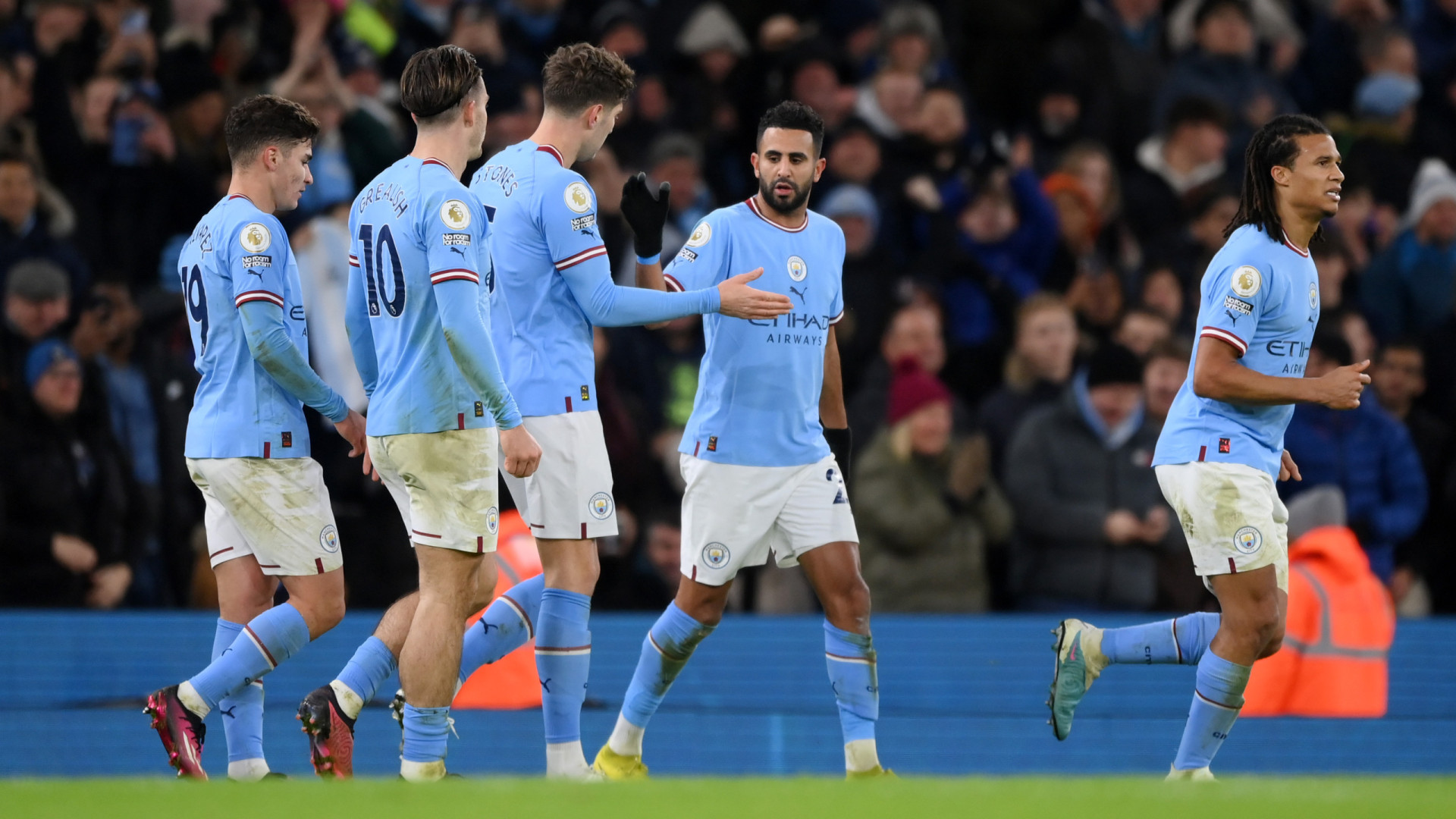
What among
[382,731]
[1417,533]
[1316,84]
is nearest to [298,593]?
[382,731]

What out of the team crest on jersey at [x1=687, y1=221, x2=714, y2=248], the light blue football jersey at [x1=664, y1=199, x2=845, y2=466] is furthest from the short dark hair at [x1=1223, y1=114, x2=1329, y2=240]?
the team crest on jersey at [x1=687, y1=221, x2=714, y2=248]

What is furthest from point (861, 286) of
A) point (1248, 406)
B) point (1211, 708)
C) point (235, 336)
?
point (235, 336)

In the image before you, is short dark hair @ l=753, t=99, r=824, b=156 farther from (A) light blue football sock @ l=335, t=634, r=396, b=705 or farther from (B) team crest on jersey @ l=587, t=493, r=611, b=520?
(A) light blue football sock @ l=335, t=634, r=396, b=705

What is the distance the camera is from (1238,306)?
7.15 m

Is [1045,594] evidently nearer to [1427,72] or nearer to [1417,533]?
[1417,533]

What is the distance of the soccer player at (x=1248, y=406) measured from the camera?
7.12 meters

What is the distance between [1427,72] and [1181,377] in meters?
5.37

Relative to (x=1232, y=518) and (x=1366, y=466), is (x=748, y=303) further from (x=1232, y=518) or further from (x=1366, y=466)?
(x=1366, y=466)

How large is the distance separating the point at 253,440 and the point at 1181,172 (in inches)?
321

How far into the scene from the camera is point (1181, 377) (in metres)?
10.7

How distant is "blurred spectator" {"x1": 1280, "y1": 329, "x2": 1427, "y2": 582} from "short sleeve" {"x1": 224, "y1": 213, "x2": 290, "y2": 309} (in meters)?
6.33

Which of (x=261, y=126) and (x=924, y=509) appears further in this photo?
(x=924, y=509)

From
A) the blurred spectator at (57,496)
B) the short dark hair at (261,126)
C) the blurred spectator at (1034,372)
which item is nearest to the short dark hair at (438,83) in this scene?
the short dark hair at (261,126)

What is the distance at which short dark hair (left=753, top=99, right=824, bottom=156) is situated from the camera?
748cm
